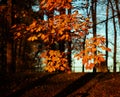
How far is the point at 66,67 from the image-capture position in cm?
1010

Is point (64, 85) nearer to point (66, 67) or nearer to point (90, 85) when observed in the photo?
point (90, 85)

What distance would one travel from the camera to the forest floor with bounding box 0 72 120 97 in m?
15.3

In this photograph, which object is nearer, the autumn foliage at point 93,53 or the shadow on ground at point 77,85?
the autumn foliage at point 93,53

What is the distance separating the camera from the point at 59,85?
16.6 meters

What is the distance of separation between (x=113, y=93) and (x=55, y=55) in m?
6.29

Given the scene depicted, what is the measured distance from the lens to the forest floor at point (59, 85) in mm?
15297

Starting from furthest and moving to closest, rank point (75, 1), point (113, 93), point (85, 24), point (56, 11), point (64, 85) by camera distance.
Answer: point (64, 85) < point (113, 93) < point (75, 1) < point (56, 11) < point (85, 24)

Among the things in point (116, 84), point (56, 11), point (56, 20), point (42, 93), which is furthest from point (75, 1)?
point (116, 84)

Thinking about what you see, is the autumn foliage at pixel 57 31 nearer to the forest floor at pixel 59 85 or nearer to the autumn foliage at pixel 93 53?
the autumn foliage at pixel 93 53

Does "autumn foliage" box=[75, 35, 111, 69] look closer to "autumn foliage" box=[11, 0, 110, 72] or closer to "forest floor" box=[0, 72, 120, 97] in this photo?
"autumn foliage" box=[11, 0, 110, 72]

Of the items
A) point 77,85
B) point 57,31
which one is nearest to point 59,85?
point 77,85

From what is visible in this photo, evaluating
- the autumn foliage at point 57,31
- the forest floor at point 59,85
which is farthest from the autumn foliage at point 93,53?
the forest floor at point 59,85

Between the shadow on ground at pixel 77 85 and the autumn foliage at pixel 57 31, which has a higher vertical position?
the autumn foliage at pixel 57 31

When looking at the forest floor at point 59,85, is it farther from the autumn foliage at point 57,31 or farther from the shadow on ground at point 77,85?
the autumn foliage at point 57,31
